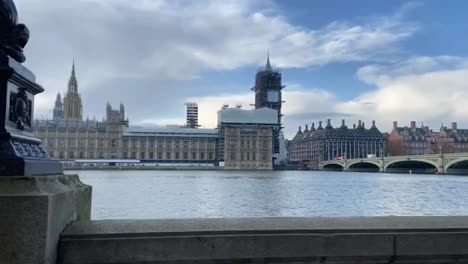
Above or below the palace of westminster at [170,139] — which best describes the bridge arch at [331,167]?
below

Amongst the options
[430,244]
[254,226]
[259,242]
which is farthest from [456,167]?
[259,242]

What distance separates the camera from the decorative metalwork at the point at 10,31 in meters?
2.60

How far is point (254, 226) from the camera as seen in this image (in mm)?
2715

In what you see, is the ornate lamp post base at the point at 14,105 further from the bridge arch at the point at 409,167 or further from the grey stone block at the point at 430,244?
the bridge arch at the point at 409,167

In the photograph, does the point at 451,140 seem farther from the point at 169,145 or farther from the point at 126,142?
the point at 126,142

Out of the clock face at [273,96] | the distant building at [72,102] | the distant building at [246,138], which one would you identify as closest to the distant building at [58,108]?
the distant building at [72,102]

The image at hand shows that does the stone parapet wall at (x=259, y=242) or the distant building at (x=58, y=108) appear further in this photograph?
the distant building at (x=58, y=108)

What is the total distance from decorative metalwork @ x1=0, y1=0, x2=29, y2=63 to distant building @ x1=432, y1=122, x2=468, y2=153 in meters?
163

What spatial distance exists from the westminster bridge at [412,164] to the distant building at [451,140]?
1554 inches

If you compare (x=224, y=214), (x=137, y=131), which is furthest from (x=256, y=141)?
(x=224, y=214)

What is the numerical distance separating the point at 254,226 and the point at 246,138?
138 m

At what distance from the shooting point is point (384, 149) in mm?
166500

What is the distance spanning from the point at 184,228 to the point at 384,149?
17226 cm

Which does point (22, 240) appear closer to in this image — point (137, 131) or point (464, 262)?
point (464, 262)
